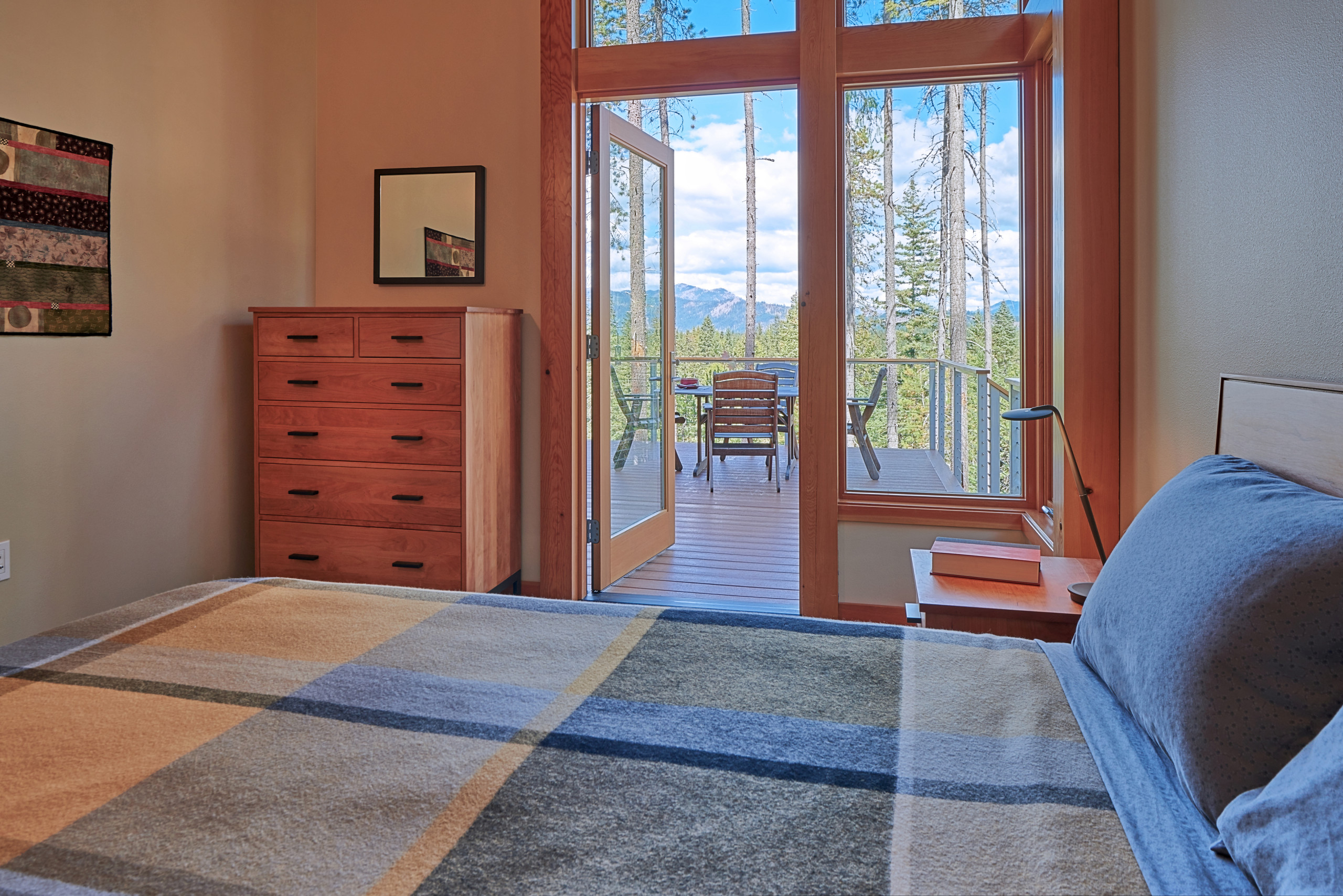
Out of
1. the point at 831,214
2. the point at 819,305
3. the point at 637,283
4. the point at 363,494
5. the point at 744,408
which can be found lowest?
the point at 363,494

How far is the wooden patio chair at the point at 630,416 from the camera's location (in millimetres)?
3982

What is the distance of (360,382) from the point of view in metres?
3.15

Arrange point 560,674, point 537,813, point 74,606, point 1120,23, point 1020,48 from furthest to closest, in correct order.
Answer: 1. point 1020,48
2. point 74,606
3. point 1120,23
4. point 560,674
5. point 537,813

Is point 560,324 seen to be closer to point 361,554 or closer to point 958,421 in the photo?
point 361,554

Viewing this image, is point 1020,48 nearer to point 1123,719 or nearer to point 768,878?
point 1123,719

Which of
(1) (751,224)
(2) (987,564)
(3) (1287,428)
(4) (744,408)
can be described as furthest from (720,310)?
(3) (1287,428)

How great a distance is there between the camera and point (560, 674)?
119 cm

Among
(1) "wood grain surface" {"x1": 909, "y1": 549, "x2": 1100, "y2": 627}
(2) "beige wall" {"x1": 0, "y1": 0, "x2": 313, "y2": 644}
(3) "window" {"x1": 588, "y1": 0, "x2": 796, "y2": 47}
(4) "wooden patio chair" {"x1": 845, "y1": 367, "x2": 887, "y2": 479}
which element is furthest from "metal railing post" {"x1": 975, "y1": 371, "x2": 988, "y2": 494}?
(2) "beige wall" {"x1": 0, "y1": 0, "x2": 313, "y2": 644}

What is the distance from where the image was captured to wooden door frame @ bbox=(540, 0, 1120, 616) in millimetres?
2449

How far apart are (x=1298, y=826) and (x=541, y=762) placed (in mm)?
670

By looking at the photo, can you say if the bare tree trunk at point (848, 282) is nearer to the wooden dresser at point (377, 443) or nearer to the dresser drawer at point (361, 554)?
the wooden dresser at point (377, 443)

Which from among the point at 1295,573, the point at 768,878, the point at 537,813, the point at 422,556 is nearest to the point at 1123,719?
the point at 1295,573

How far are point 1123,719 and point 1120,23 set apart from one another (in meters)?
2.16

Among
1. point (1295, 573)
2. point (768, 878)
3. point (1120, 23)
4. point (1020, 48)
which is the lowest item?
point (768, 878)
